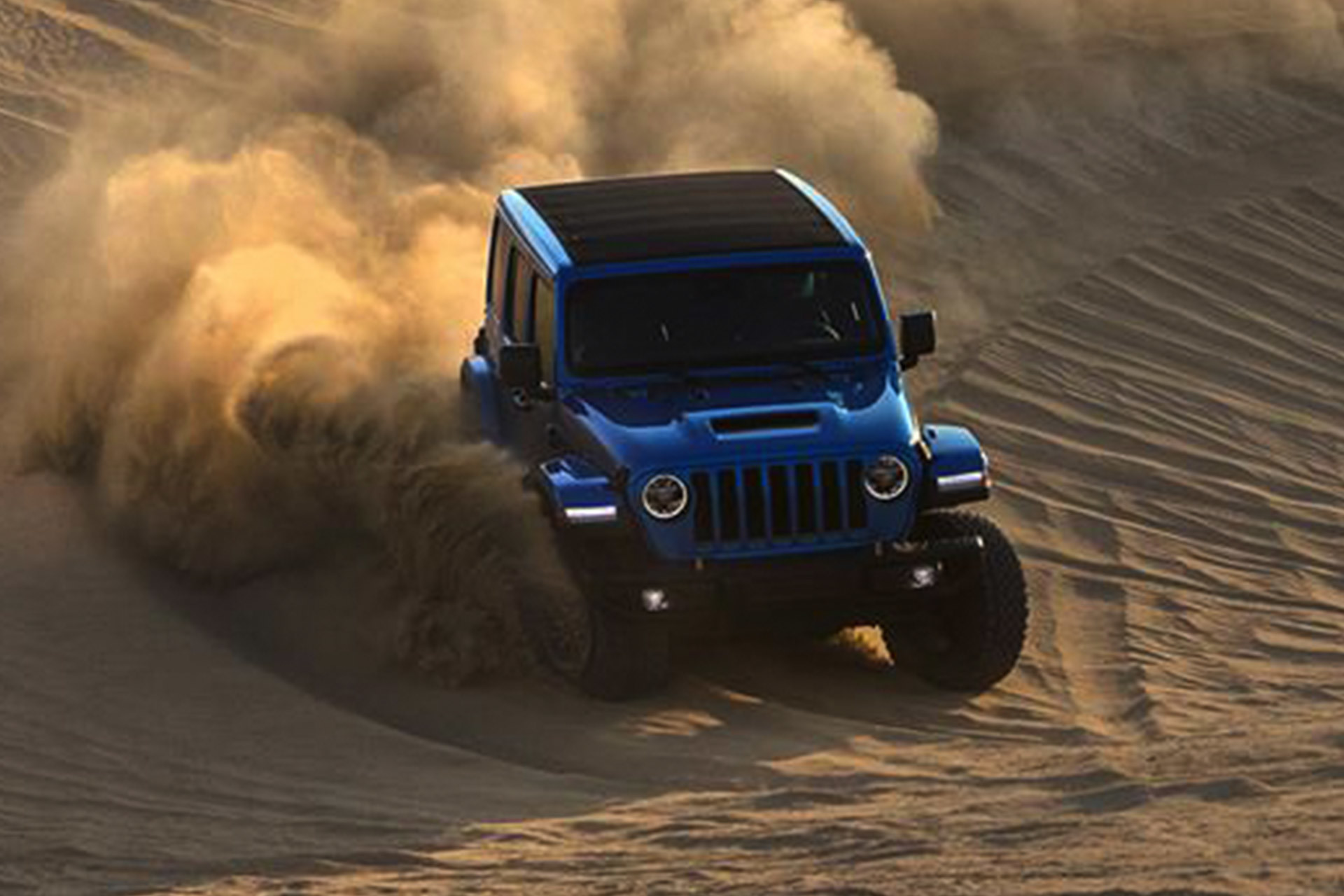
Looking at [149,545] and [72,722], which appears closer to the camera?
[72,722]

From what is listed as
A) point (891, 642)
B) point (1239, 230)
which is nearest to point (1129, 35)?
point (1239, 230)

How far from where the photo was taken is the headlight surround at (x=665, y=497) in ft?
37.6

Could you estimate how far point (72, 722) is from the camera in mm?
11891

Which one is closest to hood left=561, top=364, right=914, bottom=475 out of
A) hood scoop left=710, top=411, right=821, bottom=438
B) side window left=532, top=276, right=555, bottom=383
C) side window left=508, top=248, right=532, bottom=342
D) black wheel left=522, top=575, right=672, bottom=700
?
hood scoop left=710, top=411, right=821, bottom=438

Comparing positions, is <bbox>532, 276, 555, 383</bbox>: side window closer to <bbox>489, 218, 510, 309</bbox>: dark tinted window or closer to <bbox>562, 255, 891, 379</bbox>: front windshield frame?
<bbox>562, 255, 891, 379</bbox>: front windshield frame

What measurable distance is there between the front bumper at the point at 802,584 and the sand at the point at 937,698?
1.58 feet

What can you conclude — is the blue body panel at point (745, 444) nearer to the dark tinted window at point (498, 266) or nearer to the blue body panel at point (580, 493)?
the blue body panel at point (580, 493)

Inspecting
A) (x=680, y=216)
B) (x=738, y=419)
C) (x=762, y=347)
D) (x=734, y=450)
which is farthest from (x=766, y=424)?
(x=680, y=216)

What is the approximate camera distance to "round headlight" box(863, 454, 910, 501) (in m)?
11.6

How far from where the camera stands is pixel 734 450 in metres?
11.5

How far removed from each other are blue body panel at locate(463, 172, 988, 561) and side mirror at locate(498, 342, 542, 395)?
0.11m

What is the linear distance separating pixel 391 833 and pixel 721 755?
153cm

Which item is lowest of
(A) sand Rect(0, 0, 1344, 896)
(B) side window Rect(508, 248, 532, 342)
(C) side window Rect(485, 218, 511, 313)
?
(A) sand Rect(0, 0, 1344, 896)

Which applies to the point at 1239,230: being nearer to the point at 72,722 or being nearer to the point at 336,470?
the point at 336,470
